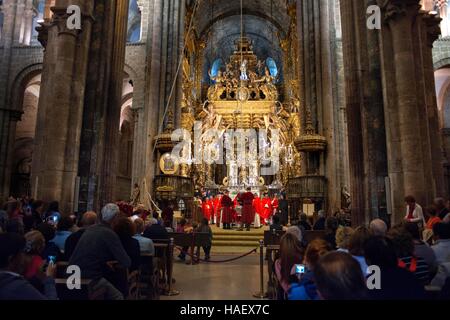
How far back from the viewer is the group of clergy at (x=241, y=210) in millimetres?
12203

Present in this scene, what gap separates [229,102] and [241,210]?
10867 millimetres

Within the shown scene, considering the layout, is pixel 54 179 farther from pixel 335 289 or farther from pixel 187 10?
pixel 187 10

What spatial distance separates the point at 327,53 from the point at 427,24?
5690mm

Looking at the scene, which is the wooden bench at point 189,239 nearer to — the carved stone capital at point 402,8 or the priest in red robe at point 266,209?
the carved stone capital at point 402,8

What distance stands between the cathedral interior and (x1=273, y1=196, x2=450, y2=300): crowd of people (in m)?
3.52

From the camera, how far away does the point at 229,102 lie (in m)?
22.2

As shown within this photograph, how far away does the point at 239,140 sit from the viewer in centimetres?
2264

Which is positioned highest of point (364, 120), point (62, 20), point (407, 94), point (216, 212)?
point (62, 20)

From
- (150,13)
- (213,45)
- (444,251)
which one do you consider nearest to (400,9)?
(444,251)

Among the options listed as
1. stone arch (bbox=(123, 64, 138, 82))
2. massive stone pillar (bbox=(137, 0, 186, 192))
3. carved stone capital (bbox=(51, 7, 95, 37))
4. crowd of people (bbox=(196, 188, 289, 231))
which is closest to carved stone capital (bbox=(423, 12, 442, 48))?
crowd of people (bbox=(196, 188, 289, 231))

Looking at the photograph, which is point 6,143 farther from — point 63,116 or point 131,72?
point 63,116

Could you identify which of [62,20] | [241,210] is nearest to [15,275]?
[62,20]

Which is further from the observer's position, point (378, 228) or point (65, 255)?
point (378, 228)

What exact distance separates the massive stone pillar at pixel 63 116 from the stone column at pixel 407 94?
22.3 ft
